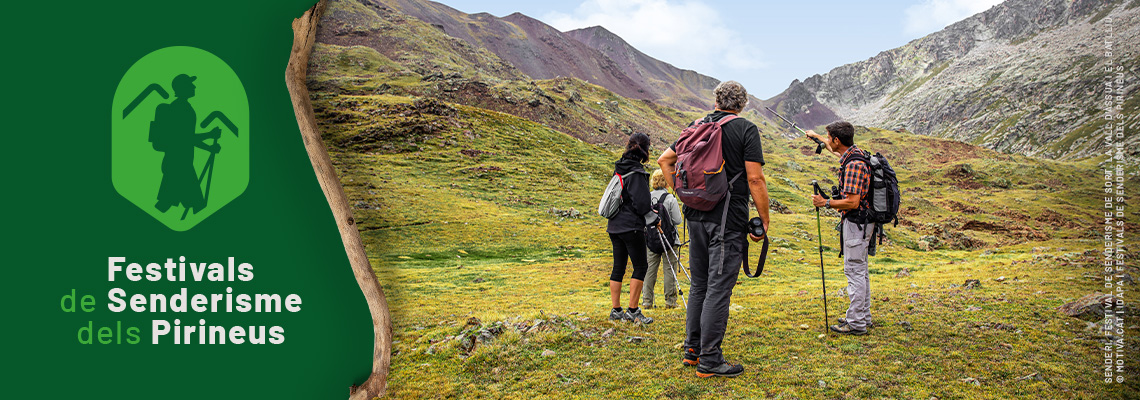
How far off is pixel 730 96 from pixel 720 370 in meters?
3.41

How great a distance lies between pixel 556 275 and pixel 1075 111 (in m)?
202

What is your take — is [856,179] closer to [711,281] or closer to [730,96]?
[730,96]

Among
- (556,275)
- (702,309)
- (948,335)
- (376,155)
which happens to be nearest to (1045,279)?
(948,335)

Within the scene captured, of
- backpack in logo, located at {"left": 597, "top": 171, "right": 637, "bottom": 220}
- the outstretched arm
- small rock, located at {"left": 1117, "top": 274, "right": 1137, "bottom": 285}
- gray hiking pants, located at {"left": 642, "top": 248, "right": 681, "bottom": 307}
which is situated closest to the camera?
the outstretched arm

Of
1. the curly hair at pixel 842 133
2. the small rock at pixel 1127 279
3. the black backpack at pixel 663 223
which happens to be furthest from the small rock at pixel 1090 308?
the black backpack at pixel 663 223

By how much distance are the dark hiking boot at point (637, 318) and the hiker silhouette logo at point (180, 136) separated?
21.6ft

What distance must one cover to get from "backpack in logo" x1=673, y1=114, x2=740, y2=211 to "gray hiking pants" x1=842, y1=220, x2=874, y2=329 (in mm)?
3451

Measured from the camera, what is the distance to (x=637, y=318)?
9562 millimetres

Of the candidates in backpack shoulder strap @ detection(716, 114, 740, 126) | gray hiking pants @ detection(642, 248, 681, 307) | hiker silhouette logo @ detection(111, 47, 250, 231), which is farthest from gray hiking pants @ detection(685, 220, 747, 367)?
hiker silhouette logo @ detection(111, 47, 250, 231)

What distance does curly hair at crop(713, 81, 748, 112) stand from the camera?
632 centimetres

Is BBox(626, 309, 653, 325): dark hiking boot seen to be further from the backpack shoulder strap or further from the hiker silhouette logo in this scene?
the hiker silhouette logo

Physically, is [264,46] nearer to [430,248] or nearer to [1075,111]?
[430,248]

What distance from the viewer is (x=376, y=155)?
172 ft

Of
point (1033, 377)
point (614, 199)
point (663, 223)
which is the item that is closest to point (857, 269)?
point (1033, 377)
